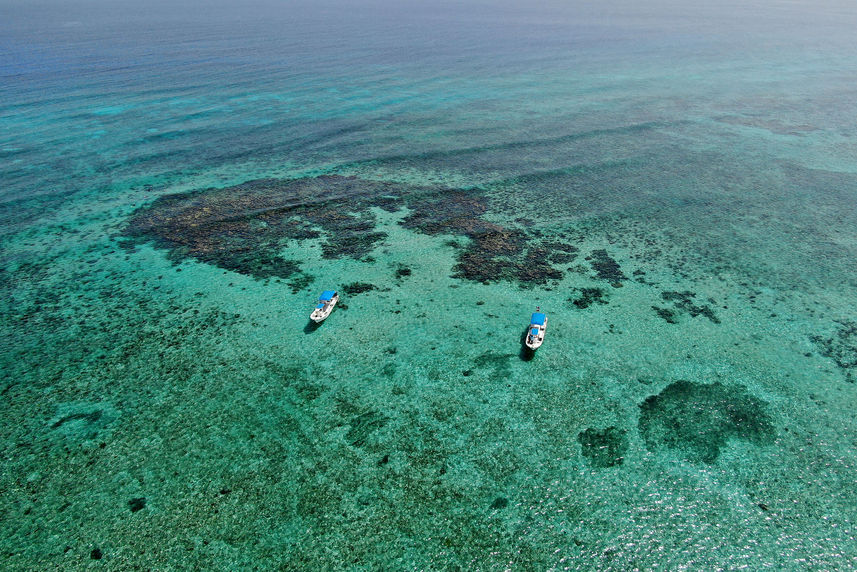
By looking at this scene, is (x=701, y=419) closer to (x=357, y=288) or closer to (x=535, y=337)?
(x=535, y=337)

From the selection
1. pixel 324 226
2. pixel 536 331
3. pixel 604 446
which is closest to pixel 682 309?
pixel 536 331

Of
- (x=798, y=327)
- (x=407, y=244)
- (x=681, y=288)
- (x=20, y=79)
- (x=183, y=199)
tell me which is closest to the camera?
(x=798, y=327)

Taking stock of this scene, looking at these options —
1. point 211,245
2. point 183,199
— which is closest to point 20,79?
point 183,199

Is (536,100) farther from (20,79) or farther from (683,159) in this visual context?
(20,79)

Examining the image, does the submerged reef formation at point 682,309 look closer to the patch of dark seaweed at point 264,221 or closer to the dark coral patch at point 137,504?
the patch of dark seaweed at point 264,221

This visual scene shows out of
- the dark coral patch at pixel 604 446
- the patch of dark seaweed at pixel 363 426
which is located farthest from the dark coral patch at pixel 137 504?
the dark coral patch at pixel 604 446

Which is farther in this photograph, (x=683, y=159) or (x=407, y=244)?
(x=683, y=159)

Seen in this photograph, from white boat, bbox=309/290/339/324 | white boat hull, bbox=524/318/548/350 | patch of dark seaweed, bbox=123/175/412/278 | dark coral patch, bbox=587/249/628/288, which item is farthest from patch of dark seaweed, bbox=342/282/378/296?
dark coral patch, bbox=587/249/628/288
